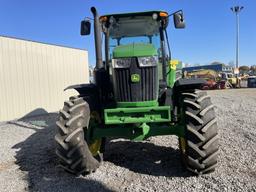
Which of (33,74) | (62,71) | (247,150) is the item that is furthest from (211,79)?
(247,150)

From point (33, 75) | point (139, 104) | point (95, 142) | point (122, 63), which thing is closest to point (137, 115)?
point (139, 104)

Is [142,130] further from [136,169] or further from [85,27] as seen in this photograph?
[85,27]

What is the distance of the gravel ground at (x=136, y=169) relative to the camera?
182 inches

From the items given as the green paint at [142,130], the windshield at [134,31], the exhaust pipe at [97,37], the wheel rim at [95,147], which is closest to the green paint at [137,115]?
the green paint at [142,130]

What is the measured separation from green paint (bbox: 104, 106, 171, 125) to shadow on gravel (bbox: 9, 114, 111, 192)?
40.5 inches

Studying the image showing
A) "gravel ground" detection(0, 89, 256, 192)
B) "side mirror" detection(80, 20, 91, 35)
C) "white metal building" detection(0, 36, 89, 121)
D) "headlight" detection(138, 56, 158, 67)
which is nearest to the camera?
"gravel ground" detection(0, 89, 256, 192)

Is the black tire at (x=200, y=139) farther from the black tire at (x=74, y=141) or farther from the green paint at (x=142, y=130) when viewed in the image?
the black tire at (x=74, y=141)

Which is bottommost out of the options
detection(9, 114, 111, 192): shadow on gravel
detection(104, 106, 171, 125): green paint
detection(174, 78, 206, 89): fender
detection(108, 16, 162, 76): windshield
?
detection(9, 114, 111, 192): shadow on gravel

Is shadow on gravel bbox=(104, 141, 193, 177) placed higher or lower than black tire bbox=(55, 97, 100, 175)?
lower

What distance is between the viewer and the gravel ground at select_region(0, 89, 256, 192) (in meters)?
4.62

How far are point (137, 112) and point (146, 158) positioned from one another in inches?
56.6

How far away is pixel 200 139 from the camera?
4.65 m

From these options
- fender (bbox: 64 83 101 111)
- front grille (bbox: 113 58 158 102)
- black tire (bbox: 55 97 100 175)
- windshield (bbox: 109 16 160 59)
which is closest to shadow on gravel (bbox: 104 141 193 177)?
black tire (bbox: 55 97 100 175)

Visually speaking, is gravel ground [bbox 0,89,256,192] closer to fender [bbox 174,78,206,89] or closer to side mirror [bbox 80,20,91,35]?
fender [bbox 174,78,206,89]
